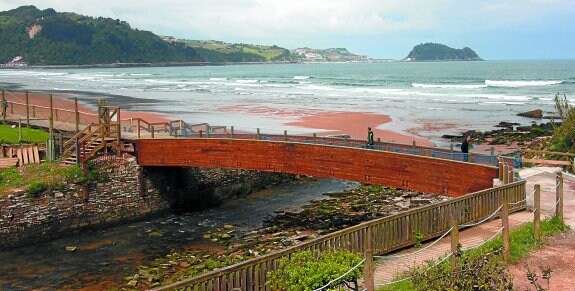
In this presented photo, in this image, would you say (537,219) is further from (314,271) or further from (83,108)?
(83,108)

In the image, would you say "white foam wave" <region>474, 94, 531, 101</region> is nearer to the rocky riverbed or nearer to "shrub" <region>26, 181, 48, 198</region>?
the rocky riverbed

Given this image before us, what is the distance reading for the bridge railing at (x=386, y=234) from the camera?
1066 centimetres

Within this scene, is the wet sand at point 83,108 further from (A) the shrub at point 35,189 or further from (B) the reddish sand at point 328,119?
(A) the shrub at point 35,189

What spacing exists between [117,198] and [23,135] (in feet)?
24.6

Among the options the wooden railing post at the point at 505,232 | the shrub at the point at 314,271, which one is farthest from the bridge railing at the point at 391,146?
the shrub at the point at 314,271

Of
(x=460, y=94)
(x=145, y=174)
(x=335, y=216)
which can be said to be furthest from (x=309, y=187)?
(x=460, y=94)

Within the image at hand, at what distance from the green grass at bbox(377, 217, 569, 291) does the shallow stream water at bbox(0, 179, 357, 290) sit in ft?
36.5

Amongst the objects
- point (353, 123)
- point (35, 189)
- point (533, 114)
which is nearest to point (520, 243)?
point (35, 189)

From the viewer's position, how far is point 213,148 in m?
27.5

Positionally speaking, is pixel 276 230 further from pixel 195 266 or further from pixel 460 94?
pixel 460 94

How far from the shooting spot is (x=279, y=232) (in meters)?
24.4

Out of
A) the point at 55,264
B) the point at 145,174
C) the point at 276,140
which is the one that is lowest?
the point at 55,264

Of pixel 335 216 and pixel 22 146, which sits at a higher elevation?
pixel 22 146

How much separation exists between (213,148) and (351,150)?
23.3 feet
